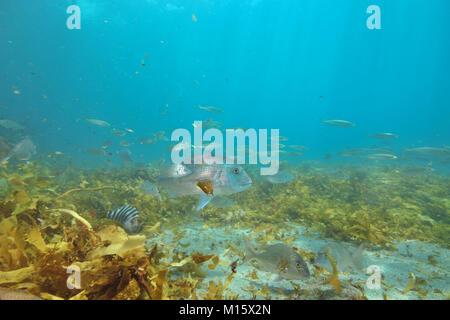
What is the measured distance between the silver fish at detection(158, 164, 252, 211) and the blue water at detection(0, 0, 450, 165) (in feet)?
51.9

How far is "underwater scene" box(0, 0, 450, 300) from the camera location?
2.19 metres

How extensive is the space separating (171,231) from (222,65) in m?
112

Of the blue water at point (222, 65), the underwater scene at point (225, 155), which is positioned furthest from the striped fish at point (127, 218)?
the blue water at point (222, 65)

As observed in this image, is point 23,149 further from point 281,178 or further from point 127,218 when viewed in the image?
point 281,178

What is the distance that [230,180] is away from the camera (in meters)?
3.08

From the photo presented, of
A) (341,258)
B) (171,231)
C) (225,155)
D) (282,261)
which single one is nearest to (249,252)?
(282,261)

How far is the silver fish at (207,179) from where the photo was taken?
10.1 ft

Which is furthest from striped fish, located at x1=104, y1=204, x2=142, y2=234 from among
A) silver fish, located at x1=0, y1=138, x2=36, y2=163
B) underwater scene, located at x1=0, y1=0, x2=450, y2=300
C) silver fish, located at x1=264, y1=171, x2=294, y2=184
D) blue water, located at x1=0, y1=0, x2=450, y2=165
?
blue water, located at x1=0, y1=0, x2=450, y2=165

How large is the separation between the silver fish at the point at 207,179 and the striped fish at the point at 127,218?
80 centimetres

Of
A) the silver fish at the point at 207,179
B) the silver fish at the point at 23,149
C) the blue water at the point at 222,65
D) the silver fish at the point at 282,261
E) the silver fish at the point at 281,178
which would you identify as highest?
the blue water at the point at 222,65

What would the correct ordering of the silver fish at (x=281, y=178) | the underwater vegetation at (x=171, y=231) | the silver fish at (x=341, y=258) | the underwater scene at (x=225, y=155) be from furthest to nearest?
the silver fish at (x=281, y=178)
the silver fish at (x=341, y=258)
the underwater scene at (x=225, y=155)
the underwater vegetation at (x=171, y=231)

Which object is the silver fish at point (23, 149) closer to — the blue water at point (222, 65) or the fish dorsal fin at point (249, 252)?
the fish dorsal fin at point (249, 252)
